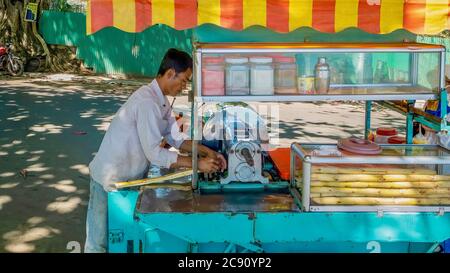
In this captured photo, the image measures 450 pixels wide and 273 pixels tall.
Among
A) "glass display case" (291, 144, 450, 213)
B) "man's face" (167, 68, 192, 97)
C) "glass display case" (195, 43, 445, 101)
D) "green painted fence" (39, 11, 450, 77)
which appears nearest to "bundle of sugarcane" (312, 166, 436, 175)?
"glass display case" (291, 144, 450, 213)

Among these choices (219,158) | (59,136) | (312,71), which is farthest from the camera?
(59,136)

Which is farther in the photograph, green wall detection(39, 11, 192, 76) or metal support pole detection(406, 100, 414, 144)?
green wall detection(39, 11, 192, 76)

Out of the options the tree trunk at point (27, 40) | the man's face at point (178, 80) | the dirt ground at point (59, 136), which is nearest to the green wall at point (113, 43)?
the tree trunk at point (27, 40)

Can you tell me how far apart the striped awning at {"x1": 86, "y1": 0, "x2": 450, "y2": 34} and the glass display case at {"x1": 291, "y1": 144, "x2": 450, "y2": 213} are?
0.75 meters

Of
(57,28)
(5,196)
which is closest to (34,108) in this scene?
(5,196)

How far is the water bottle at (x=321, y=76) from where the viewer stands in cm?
327

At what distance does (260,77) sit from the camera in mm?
3199

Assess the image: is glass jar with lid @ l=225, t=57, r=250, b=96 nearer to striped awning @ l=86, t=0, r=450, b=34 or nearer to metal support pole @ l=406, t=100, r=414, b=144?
striped awning @ l=86, t=0, r=450, b=34

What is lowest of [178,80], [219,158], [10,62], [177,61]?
[219,158]

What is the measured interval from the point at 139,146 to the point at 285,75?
970 millimetres

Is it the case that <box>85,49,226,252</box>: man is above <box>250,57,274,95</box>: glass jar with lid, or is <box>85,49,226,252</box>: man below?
below

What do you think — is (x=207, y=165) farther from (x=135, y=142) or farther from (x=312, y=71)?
(x=312, y=71)

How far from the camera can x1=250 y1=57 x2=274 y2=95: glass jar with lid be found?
320 centimetres

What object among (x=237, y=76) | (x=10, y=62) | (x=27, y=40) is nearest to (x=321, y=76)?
(x=237, y=76)
